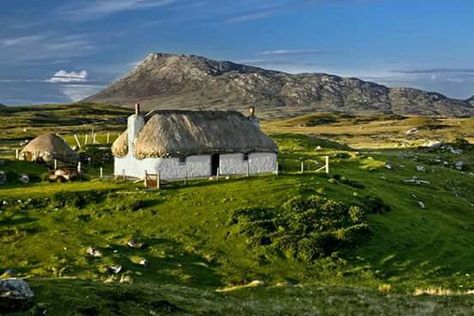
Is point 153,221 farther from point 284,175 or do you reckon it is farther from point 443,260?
point 443,260

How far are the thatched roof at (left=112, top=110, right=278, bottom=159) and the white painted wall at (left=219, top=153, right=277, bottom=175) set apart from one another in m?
0.60

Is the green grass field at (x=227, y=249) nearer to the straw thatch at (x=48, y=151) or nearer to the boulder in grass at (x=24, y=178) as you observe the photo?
the boulder in grass at (x=24, y=178)

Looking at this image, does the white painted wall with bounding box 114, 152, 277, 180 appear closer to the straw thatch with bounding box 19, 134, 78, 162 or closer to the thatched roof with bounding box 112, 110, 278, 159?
the thatched roof with bounding box 112, 110, 278, 159

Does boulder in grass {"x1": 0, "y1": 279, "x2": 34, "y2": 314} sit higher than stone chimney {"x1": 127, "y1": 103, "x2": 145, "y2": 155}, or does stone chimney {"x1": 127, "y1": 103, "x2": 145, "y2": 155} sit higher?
stone chimney {"x1": 127, "y1": 103, "x2": 145, "y2": 155}

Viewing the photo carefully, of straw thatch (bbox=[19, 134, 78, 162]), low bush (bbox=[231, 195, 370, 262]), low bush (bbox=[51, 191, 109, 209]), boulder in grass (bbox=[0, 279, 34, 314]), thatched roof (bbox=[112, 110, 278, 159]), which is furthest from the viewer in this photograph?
straw thatch (bbox=[19, 134, 78, 162])

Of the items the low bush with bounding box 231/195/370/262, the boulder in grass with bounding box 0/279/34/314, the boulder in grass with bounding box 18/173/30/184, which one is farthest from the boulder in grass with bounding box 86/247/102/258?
the boulder in grass with bounding box 0/279/34/314

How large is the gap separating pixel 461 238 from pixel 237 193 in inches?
659

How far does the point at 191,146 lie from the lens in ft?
190

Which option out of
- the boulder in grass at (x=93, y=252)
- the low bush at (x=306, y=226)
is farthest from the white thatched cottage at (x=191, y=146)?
the boulder in grass at (x=93, y=252)

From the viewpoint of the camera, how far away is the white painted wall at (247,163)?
196 ft

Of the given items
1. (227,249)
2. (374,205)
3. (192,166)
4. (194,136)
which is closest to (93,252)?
(227,249)

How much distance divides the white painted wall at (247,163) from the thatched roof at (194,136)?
60 centimetres

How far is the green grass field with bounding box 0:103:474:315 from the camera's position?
28.2 meters

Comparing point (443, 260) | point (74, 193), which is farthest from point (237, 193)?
point (443, 260)
